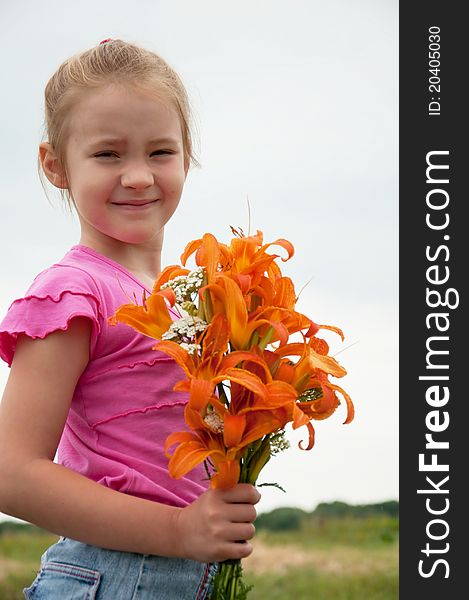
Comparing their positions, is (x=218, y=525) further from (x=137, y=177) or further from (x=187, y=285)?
(x=137, y=177)

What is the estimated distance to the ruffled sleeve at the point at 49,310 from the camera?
2123 millimetres

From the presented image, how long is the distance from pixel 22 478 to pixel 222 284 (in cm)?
60

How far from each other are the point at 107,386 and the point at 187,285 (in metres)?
0.36

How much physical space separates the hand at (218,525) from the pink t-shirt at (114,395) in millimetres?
207

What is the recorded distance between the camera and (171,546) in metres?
2.02

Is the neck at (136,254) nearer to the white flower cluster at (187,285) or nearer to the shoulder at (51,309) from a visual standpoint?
the shoulder at (51,309)

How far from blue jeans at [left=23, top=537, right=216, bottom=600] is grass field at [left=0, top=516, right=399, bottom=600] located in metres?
5.64

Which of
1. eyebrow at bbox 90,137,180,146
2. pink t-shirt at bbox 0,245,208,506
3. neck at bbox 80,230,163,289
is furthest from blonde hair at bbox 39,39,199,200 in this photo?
pink t-shirt at bbox 0,245,208,506

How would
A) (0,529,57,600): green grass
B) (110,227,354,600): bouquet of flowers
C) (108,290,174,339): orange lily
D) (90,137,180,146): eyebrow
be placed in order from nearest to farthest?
(110,227,354,600): bouquet of flowers
(108,290,174,339): orange lily
(90,137,180,146): eyebrow
(0,529,57,600): green grass

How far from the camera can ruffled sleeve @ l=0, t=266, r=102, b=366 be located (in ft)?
6.97

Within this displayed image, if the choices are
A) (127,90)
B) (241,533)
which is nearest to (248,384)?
(241,533)

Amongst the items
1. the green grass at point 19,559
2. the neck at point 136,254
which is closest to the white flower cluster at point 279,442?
the neck at point 136,254

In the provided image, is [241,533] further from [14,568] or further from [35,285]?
[14,568]

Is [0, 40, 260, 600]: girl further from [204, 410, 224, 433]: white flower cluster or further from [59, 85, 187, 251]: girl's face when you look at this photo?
[204, 410, 224, 433]: white flower cluster
